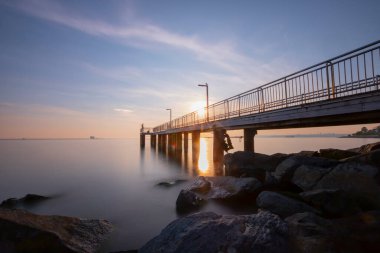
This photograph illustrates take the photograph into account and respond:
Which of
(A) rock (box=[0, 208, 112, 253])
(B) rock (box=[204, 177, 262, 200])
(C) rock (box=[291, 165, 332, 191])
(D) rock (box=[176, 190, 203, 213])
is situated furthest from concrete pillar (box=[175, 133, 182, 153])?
(A) rock (box=[0, 208, 112, 253])

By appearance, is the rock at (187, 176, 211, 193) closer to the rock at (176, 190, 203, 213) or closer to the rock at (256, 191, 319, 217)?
the rock at (176, 190, 203, 213)

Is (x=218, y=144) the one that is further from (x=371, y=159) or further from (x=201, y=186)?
(x=371, y=159)

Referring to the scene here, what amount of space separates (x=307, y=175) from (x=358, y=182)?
65.0 inches

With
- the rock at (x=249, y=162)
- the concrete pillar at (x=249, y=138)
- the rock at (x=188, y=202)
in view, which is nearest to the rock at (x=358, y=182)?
the rock at (x=188, y=202)

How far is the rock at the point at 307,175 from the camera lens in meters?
8.27

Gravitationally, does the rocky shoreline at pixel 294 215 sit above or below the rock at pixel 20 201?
above

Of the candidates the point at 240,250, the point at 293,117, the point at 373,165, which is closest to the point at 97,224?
the point at 240,250

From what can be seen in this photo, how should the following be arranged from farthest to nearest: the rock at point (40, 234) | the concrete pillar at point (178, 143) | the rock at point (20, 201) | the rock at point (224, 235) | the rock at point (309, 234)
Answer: the concrete pillar at point (178, 143)
the rock at point (20, 201)
the rock at point (40, 234)
the rock at point (309, 234)
the rock at point (224, 235)

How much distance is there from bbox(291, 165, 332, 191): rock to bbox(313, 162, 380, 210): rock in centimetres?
31

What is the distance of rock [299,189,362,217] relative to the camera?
21.0 feet

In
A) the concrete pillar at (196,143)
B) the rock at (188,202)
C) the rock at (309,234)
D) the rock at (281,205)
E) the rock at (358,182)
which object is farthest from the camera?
the concrete pillar at (196,143)

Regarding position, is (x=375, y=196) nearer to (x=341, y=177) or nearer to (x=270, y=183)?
(x=341, y=177)

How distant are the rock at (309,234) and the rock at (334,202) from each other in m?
1.38

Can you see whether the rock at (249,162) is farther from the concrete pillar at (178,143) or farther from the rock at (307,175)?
the concrete pillar at (178,143)
